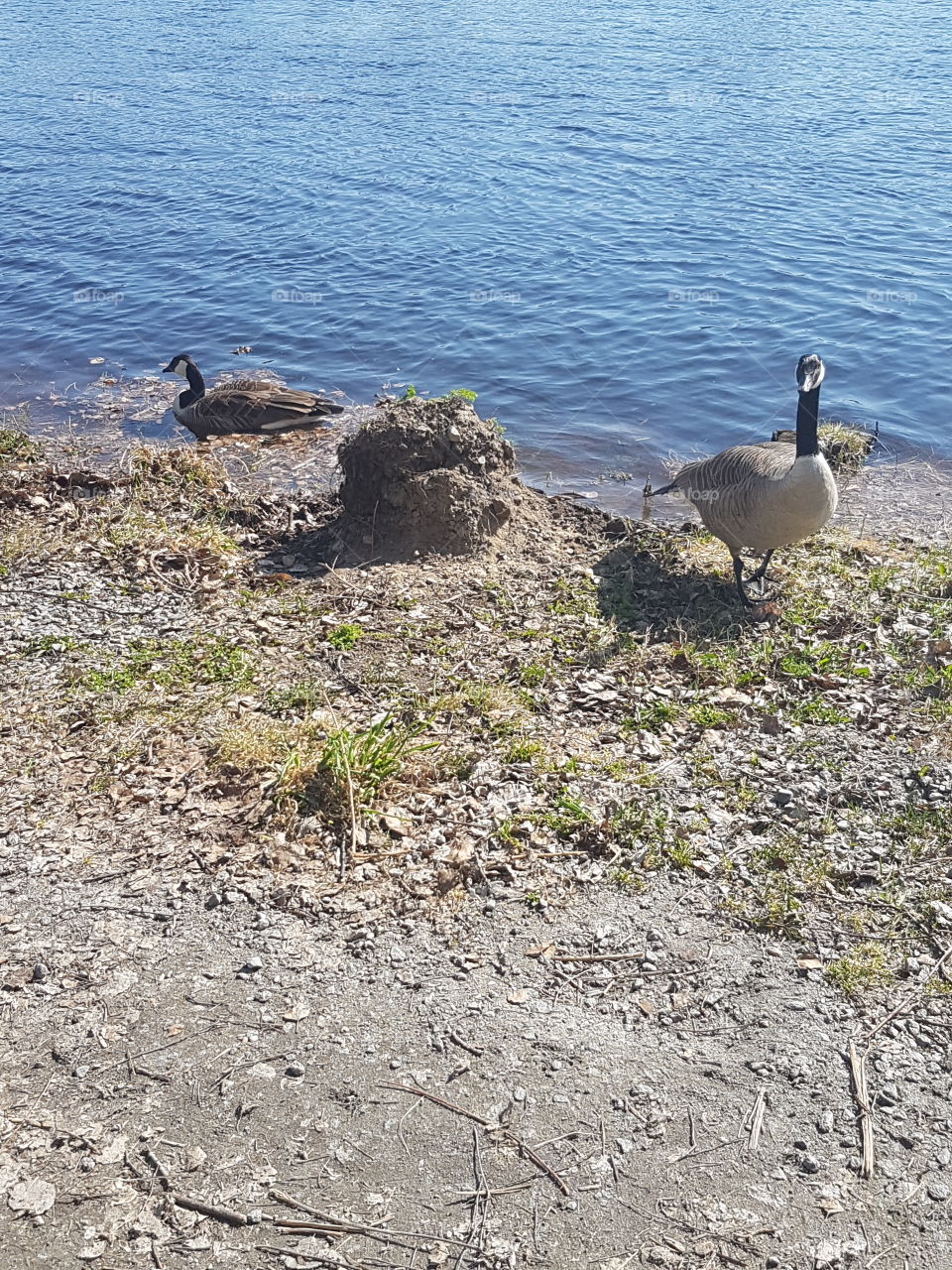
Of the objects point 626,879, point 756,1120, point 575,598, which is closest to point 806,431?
point 575,598

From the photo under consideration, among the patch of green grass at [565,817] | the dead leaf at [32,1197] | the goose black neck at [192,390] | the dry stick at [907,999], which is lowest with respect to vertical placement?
the dead leaf at [32,1197]

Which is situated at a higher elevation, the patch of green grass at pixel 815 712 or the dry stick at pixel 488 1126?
the patch of green grass at pixel 815 712

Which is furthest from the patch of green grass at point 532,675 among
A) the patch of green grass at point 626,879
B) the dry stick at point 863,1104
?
the dry stick at point 863,1104

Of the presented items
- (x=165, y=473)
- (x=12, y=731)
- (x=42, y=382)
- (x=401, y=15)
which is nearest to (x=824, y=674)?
(x=12, y=731)

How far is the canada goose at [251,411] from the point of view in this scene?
41.5 feet

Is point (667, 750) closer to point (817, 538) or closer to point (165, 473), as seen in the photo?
point (817, 538)

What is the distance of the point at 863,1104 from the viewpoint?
4.22m

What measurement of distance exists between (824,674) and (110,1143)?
17.1 ft

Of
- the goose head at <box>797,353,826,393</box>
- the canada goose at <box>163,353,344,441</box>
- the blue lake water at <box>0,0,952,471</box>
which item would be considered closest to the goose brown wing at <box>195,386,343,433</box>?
the canada goose at <box>163,353,344,441</box>

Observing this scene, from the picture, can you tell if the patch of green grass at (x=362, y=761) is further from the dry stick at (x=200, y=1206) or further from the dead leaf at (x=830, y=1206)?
the dead leaf at (x=830, y=1206)

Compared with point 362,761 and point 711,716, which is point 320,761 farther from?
point 711,716

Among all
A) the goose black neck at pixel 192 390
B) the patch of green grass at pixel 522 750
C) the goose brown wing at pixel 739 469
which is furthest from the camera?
the goose black neck at pixel 192 390

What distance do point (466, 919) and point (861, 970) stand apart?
182 cm

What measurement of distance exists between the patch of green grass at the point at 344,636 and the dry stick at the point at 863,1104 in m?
4.18
